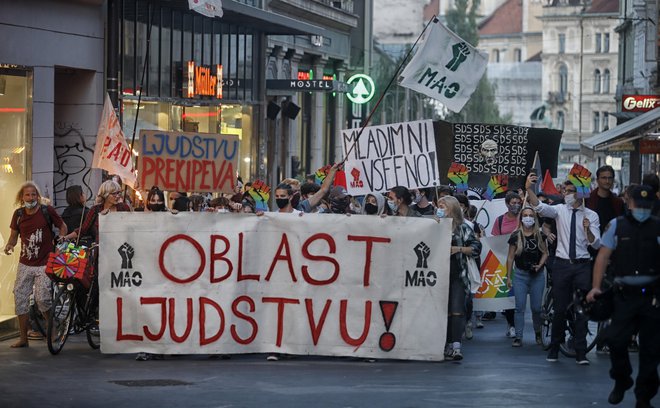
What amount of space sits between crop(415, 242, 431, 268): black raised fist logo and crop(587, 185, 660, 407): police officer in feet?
9.40

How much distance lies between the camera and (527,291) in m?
16.0

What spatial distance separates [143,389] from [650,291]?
4.09 meters

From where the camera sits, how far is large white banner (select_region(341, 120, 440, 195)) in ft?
55.6

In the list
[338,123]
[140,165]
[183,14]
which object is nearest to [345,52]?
[338,123]

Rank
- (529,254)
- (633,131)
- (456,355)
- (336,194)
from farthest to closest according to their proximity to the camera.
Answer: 1. (633,131)
2. (336,194)
3. (529,254)
4. (456,355)

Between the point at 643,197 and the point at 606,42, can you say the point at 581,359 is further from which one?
the point at 606,42

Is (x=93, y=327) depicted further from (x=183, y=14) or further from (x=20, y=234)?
(x=183, y=14)

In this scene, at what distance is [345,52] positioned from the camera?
4834 cm

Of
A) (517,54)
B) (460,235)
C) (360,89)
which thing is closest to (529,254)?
(460,235)

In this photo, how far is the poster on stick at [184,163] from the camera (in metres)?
15.2

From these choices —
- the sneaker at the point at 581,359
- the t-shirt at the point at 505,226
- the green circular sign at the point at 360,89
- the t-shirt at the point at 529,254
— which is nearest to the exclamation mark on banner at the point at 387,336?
the sneaker at the point at 581,359

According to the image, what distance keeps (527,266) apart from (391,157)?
7.51ft

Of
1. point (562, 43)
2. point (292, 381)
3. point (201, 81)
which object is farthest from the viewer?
point (562, 43)

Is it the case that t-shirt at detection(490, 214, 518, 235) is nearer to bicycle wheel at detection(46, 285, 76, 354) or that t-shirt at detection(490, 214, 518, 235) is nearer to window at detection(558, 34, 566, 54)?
bicycle wheel at detection(46, 285, 76, 354)
